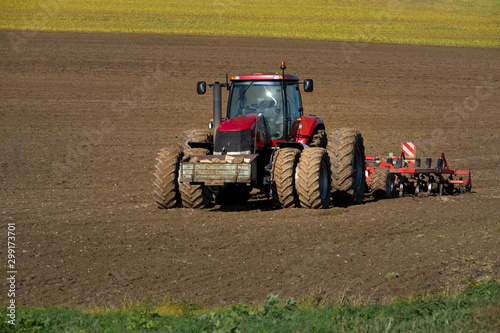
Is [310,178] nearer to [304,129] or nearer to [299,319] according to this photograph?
[304,129]

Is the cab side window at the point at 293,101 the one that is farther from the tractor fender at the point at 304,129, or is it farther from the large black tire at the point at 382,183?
the large black tire at the point at 382,183

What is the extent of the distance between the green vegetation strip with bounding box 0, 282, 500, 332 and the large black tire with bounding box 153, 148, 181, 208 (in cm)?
514

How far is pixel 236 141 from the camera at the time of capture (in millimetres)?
11289

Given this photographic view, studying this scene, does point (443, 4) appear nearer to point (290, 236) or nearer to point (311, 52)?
point (311, 52)

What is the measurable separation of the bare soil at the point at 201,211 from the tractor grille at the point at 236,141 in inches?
44.5

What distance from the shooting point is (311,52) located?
36062 mm

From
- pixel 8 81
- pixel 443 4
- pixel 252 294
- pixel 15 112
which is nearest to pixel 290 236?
pixel 252 294

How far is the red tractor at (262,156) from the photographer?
1108cm

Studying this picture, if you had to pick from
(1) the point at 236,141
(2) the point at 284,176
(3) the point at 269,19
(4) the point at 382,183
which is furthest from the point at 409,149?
(3) the point at 269,19

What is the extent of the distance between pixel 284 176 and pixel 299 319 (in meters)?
5.35

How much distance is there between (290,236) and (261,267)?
1528 millimetres

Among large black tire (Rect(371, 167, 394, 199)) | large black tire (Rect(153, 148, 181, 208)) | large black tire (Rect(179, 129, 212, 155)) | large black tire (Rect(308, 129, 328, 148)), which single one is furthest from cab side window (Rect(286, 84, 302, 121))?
large black tire (Rect(153, 148, 181, 208))

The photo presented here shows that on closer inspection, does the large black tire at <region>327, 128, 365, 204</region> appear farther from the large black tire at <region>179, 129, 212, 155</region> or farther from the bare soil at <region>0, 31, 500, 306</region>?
the large black tire at <region>179, 129, 212, 155</region>

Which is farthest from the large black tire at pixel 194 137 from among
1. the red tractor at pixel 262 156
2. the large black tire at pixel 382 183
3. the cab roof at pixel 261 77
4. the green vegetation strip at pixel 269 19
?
the green vegetation strip at pixel 269 19
